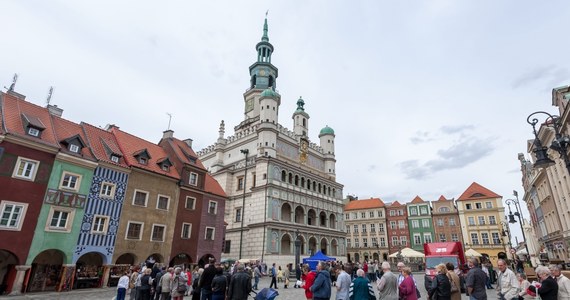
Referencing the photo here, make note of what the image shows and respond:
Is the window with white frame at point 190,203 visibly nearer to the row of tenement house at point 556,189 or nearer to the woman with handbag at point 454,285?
the woman with handbag at point 454,285

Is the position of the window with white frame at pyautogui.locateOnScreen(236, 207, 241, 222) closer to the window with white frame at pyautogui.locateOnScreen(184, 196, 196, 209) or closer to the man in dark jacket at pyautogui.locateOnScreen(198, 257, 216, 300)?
the window with white frame at pyautogui.locateOnScreen(184, 196, 196, 209)

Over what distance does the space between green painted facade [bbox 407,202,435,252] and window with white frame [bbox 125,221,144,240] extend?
5496 cm

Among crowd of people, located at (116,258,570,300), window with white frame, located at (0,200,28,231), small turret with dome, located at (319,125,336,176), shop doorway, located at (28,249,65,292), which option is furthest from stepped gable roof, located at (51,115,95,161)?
small turret with dome, located at (319,125,336,176)

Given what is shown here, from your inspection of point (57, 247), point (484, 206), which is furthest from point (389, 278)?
point (484, 206)

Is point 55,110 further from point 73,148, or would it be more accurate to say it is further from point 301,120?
point 301,120

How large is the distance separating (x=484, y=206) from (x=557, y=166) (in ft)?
109

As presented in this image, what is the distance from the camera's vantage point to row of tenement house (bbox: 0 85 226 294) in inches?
670

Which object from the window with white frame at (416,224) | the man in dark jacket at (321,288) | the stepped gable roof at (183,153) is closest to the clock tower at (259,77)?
the stepped gable roof at (183,153)

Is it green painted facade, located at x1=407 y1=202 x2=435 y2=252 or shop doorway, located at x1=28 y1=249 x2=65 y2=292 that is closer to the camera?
shop doorway, located at x1=28 y1=249 x2=65 y2=292

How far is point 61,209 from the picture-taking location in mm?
18750

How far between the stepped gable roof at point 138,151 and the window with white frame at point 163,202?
6.40 feet

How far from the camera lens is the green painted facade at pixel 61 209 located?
696 inches

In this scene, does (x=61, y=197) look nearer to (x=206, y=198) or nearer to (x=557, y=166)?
(x=206, y=198)

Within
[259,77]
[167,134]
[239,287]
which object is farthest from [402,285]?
[259,77]
